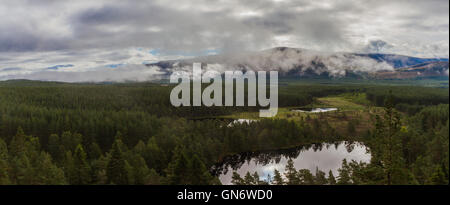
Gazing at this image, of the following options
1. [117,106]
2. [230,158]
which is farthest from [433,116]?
[117,106]

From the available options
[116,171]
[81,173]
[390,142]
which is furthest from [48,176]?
[390,142]

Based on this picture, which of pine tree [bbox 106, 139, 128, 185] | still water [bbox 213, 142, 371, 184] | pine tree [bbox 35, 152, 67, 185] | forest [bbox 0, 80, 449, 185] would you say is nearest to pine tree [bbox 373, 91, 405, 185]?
forest [bbox 0, 80, 449, 185]

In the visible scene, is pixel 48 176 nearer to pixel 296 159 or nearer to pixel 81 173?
pixel 81 173

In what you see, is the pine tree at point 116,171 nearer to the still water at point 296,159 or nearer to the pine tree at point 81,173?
→ the pine tree at point 81,173

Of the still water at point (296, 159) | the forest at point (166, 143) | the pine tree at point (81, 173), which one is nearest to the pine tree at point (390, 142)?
the forest at point (166, 143)

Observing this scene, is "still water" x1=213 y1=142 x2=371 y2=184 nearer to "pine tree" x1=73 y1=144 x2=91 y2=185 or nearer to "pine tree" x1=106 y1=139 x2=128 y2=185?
"pine tree" x1=106 y1=139 x2=128 y2=185
